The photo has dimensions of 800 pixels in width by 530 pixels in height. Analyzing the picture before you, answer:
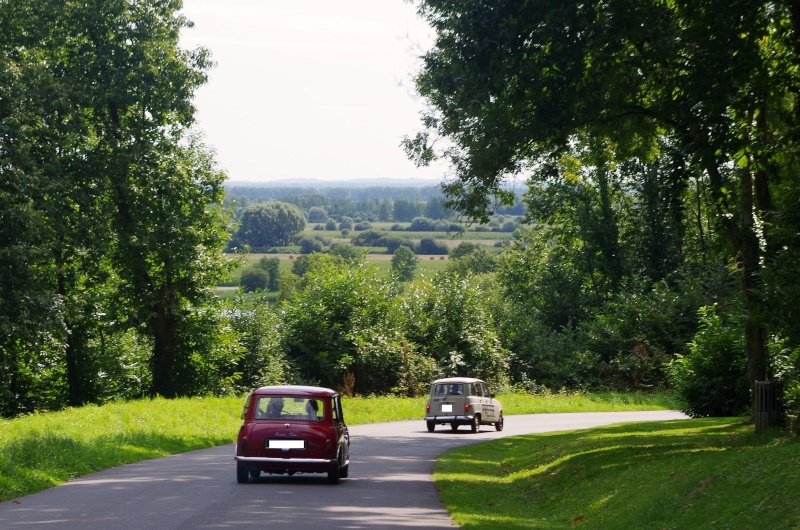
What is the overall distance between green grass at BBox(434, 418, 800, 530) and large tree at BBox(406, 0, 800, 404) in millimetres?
2902

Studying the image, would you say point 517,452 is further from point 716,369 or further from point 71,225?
point 71,225

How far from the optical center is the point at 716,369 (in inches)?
1179

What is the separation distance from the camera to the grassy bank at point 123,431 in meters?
19.5

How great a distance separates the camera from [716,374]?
98.4 ft

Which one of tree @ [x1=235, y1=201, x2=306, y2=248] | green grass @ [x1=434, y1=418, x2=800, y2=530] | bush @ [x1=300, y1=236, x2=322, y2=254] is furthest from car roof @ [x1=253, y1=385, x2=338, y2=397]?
bush @ [x1=300, y1=236, x2=322, y2=254]

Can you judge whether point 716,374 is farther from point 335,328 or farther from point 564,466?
point 335,328

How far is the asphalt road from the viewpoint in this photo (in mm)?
13133

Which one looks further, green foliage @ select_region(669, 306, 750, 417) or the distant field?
the distant field

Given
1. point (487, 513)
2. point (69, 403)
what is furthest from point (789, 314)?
point (69, 403)

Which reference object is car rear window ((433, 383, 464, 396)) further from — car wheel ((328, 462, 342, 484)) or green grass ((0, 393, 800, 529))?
car wheel ((328, 462, 342, 484))

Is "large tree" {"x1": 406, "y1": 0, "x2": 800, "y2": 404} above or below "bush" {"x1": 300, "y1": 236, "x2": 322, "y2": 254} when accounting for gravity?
below

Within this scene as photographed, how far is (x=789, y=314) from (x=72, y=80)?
3159cm

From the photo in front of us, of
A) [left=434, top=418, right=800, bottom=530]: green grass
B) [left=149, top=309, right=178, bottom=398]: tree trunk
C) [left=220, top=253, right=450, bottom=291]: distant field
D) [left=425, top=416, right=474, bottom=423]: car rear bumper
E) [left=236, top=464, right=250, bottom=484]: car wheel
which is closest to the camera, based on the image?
[left=434, top=418, right=800, bottom=530]: green grass

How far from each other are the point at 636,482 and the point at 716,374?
15570 millimetres
